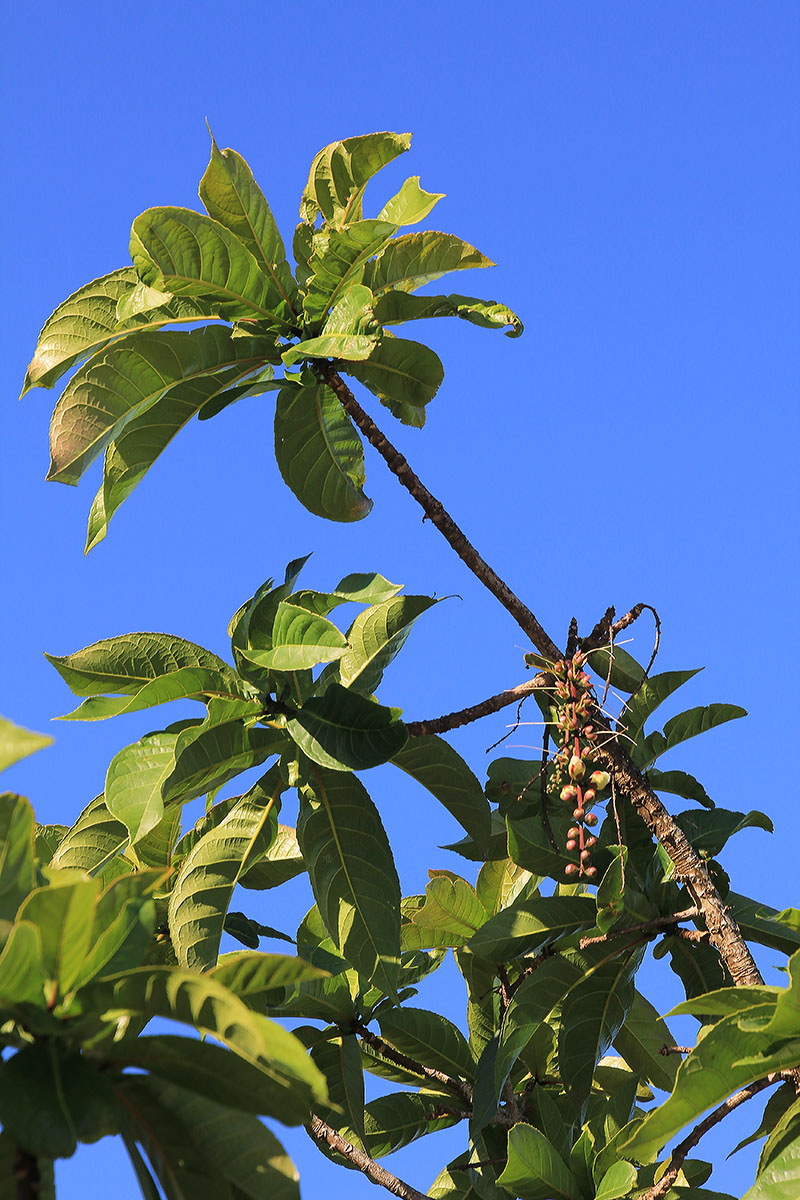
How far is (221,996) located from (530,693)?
1.49 m

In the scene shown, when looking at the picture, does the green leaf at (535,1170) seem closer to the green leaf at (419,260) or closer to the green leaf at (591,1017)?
the green leaf at (591,1017)

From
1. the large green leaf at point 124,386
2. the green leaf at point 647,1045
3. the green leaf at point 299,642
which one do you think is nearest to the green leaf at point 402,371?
the large green leaf at point 124,386

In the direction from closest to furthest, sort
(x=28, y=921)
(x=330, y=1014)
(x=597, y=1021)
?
(x=28, y=921), (x=597, y=1021), (x=330, y=1014)

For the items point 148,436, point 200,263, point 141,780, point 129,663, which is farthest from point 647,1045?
point 200,263

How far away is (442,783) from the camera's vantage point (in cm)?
347

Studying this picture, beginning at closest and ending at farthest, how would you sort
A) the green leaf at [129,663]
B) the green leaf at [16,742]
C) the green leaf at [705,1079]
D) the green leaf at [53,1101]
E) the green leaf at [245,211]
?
the green leaf at [53,1101]
the green leaf at [16,742]
the green leaf at [705,1079]
the green leaf at [129,663]
the green leaf at [245,211]

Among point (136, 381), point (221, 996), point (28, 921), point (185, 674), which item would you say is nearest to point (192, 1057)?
point (221, 996)

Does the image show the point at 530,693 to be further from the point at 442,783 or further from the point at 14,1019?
the point at 14,1019

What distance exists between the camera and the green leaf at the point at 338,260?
10.5ft

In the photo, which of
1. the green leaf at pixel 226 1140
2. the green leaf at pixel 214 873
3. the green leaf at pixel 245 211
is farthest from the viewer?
the green leaf at pixel 245 211

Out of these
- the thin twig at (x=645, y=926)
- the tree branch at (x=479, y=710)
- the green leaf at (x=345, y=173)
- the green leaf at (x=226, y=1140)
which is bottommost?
the green leaf at (x=226, y=1140)

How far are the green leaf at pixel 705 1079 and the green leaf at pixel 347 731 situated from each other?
960 millimetres

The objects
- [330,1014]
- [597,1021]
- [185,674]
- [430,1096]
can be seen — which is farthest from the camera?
[430,1096]

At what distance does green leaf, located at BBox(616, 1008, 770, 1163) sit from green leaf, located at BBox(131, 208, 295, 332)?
2.32 m
